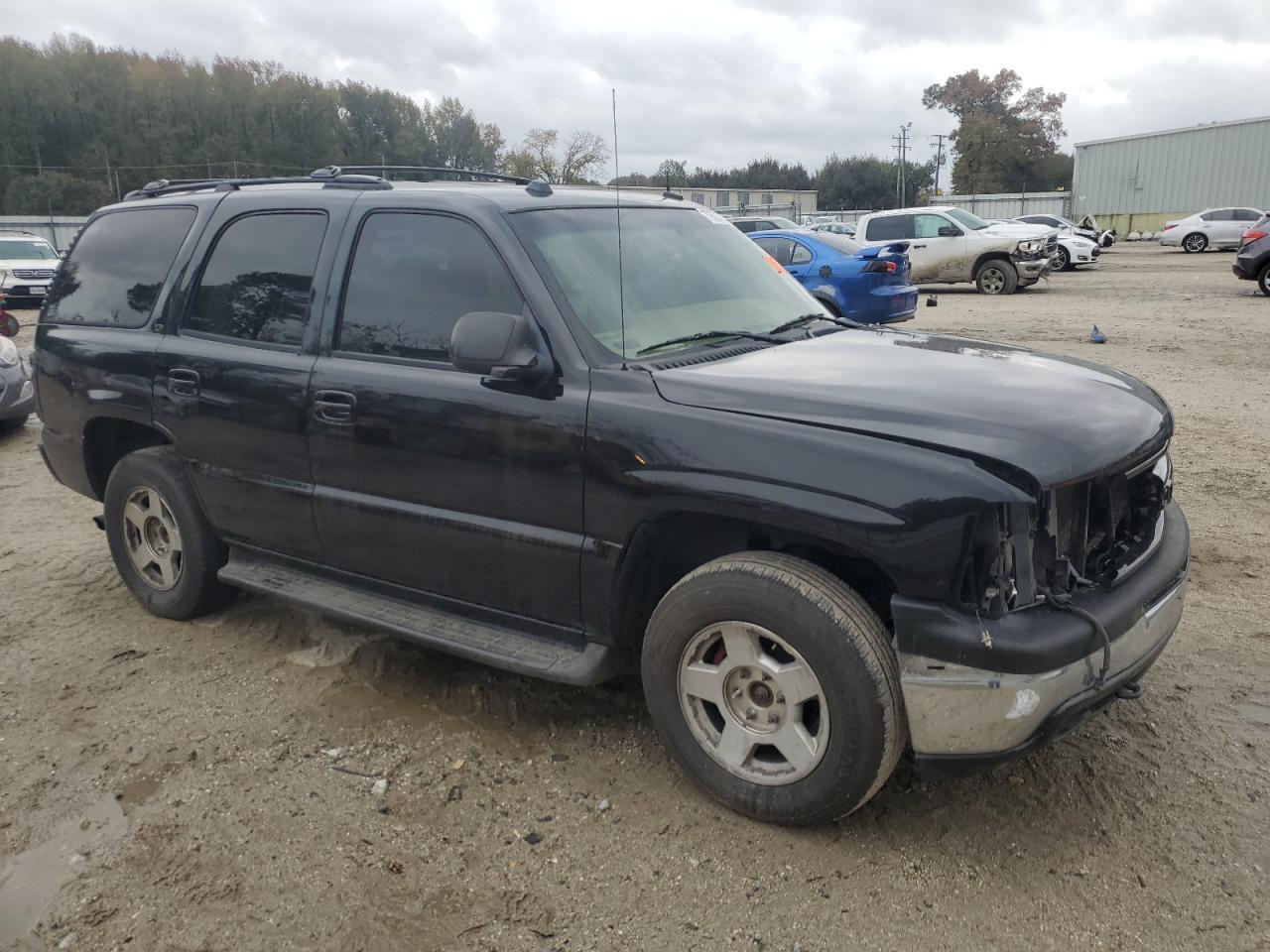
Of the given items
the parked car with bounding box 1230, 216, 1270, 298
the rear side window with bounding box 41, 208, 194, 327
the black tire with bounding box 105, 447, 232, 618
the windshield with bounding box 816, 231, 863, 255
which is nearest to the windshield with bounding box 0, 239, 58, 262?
the windshield with bounding box 816, 231, 863, 255

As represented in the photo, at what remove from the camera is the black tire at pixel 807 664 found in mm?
2598

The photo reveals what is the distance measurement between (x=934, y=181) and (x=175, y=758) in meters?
94.0

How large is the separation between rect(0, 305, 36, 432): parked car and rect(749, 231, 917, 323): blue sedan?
8427 mm

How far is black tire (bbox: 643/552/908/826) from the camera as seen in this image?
2598 mm

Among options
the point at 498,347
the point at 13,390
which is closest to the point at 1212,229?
the point at 13,390

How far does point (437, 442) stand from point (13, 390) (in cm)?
724

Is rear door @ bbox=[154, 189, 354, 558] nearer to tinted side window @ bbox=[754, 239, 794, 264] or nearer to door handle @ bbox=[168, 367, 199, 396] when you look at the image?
door handle @ bbox=[168, 367, 199, 396]

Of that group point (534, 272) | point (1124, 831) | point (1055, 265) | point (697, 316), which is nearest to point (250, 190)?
point (534, 272)

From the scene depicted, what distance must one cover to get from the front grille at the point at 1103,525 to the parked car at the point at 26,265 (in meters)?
21.5

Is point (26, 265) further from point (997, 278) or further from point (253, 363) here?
point (253, 363)

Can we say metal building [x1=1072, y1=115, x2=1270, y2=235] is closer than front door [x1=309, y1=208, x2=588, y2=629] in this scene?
No

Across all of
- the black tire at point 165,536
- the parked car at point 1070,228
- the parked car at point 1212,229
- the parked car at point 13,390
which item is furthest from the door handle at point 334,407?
the parked car at point 1212,229

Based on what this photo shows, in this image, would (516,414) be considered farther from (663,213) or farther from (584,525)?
(663,213)

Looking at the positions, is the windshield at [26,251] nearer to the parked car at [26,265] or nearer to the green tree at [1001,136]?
the parked car at [26,265]
